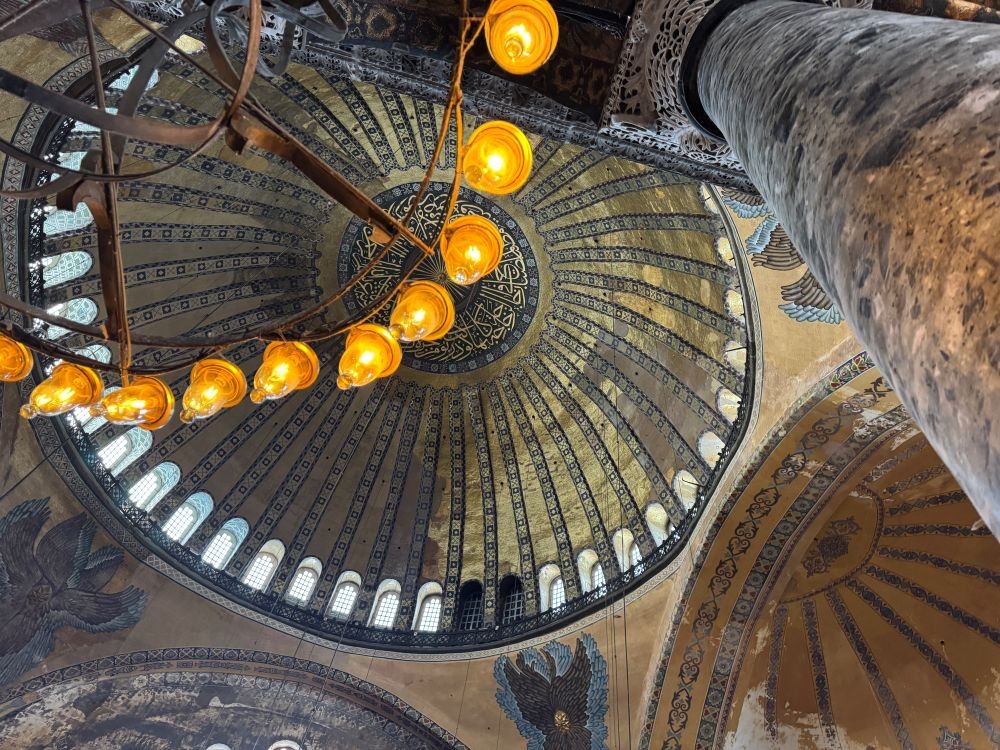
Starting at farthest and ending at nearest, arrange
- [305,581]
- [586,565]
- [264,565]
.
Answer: [305,581] < [264,565] < [586,565]

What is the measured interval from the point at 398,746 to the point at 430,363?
537cm

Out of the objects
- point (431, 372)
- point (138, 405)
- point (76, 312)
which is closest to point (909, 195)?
point (138, 405)

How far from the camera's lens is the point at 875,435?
6.51 meters

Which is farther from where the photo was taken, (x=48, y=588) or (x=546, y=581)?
(x=546, y=581)

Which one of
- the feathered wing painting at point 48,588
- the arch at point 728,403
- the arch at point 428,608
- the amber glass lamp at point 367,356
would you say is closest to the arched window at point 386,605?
the arch at point 428,608

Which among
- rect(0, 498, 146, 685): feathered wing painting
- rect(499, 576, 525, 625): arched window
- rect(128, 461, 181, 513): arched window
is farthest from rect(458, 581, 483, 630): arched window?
rect(128, 461, 181, 513): arched window

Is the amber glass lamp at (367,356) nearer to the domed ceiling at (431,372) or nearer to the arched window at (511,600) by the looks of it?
the domed ceiling at (431,372)

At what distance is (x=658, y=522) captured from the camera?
8359mm

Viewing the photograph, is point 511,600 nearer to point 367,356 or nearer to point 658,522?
point 658,522

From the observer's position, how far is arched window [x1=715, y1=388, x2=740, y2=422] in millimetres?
7273

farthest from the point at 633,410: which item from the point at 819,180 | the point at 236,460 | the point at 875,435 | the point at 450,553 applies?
the point at 819,180

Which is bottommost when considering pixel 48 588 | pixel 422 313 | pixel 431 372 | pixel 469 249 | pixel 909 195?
pixel 909 195

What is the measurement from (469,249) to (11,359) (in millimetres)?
3194

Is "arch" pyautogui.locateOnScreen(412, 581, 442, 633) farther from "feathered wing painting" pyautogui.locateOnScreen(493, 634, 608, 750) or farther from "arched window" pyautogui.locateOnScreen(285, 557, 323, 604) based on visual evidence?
"arched window" pyautogui.locateOnScreen(285, 557, 323, 604)
